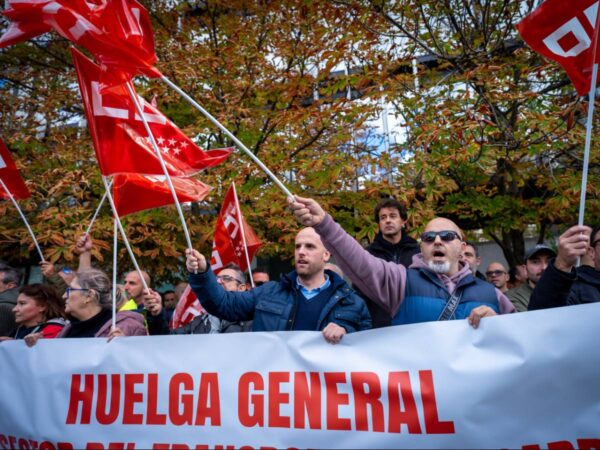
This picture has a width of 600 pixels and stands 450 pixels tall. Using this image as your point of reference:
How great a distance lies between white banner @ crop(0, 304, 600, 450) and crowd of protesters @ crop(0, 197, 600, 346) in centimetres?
17

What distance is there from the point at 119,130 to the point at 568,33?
111 inches

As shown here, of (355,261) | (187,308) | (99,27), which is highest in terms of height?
(99,27)

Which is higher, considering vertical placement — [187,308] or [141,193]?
[141,193]

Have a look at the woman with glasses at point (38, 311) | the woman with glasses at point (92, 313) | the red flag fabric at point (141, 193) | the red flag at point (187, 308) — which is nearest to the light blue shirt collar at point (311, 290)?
the woman with glasses at point (92, 313)

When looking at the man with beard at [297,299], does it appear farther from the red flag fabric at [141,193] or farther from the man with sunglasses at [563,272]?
the red flag fabric at [141,193]

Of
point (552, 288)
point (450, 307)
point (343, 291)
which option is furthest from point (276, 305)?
point (552, 288)

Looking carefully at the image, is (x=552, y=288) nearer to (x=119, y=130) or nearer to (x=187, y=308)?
(x=119, y=130)

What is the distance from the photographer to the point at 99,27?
3.45 m

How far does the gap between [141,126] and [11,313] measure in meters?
2.22

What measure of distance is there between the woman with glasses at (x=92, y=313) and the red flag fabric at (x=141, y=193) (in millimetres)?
706

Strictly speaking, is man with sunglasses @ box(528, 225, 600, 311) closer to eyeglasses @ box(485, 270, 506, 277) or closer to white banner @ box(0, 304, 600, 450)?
white banner @ box(0, 304, 600, 450)

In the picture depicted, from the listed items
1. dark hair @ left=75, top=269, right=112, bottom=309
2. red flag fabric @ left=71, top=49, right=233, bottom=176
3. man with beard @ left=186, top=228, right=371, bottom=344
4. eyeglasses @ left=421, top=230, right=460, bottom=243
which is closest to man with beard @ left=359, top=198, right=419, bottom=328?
man with beard @ left=186, top=228, right=371, bottom=344

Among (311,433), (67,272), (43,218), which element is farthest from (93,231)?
(311,433)

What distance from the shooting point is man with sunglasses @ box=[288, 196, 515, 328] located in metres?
2.72
